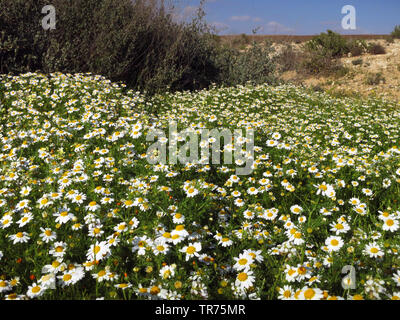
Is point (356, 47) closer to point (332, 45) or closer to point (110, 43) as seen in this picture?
point (332, 45)

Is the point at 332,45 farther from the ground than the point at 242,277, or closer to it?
farther from the ground

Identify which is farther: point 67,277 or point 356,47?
point 356,47

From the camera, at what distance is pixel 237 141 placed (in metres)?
4.19

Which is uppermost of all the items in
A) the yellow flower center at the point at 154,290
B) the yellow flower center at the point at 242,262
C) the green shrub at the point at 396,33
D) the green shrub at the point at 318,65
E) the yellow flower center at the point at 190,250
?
the green shrub at the point at 396,33

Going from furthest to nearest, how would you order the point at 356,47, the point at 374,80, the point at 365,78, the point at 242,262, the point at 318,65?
the point at 356,47 → the point at 318,65 → the point at 365,78 → the point at 374,80 → the point at 242,262

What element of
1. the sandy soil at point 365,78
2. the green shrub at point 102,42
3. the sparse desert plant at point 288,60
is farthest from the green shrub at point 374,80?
the green shrub at point 102,42

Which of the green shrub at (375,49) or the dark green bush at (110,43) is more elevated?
the green shrub at (375,49)

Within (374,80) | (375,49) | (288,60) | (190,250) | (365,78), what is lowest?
(190,250)

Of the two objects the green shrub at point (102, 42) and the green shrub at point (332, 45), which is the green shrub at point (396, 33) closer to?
the green shrub at point (332, 45)

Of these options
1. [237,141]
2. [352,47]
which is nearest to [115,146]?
[237,141]

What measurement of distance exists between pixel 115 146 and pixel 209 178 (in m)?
1.34

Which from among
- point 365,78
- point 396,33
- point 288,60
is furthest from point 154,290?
point 396,33

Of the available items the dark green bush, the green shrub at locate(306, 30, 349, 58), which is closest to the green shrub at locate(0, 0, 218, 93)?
the dark green bush
